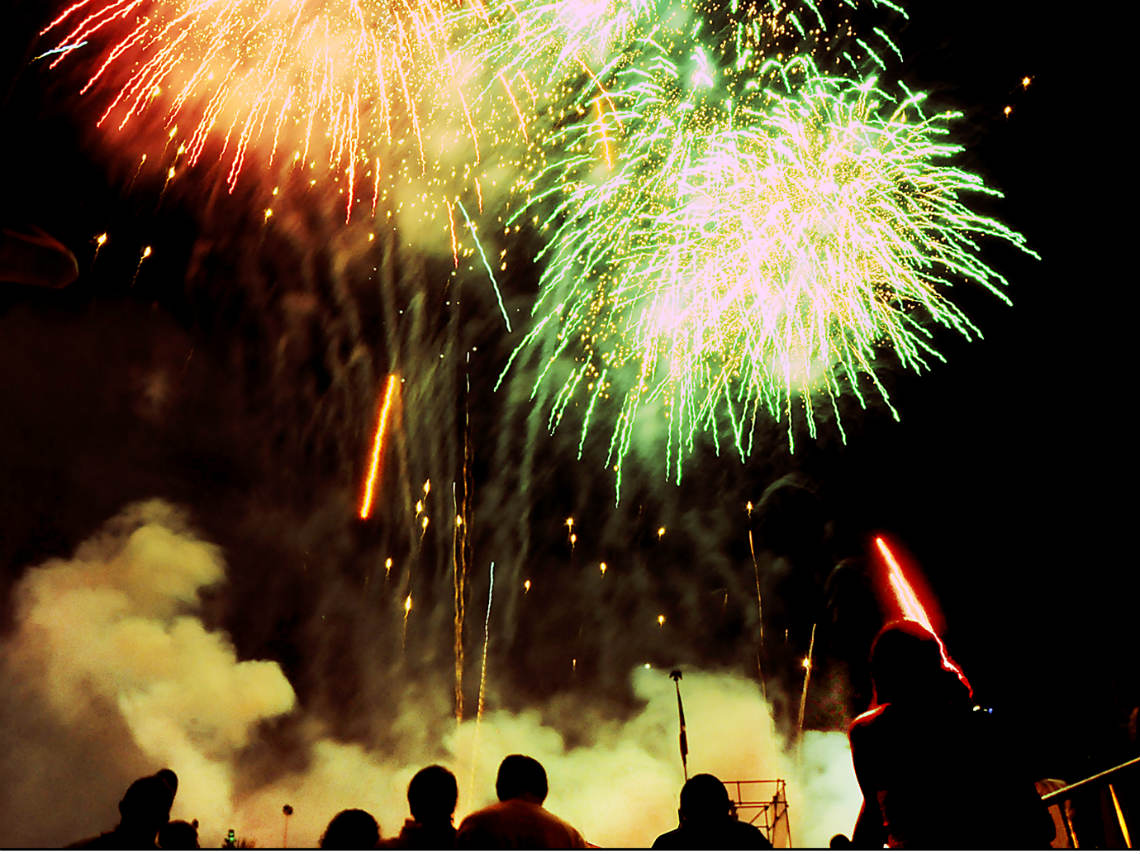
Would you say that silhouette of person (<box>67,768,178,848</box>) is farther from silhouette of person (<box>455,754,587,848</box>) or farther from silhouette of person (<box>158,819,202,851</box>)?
silhouette of person (<box>455,754,587,848</box>)

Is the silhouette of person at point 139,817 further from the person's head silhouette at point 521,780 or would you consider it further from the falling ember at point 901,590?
the falling ember at point 901,590

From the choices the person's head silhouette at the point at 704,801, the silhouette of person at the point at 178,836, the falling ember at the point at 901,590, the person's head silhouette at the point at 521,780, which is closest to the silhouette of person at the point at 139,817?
the silhouette of person at the point at 178,836

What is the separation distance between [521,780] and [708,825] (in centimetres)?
96

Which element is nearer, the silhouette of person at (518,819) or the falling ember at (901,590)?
the silhouette of person at (518,819)

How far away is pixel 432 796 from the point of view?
11.8 feet

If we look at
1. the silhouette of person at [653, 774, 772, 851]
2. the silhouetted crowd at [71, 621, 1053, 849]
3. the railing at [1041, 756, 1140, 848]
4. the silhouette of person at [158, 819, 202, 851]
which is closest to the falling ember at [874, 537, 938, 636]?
the railing at [1041, 756, 1140, 848]

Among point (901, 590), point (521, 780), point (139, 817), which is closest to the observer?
point (139, 817)

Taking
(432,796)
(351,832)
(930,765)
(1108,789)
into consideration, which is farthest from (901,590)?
(351,832)

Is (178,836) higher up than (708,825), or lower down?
higher up

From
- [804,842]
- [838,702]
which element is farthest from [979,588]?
[804,842]

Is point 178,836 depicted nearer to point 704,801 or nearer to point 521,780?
point 521,780

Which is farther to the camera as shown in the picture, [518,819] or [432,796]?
[432,796]

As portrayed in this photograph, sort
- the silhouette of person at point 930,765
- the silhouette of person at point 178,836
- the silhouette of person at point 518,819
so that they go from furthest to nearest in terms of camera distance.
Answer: the silhouette of person at point 178,836
the silhouette of person at point 518,819
the silhouette of person at point 930,765

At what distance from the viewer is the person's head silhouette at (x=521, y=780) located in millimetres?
3691
